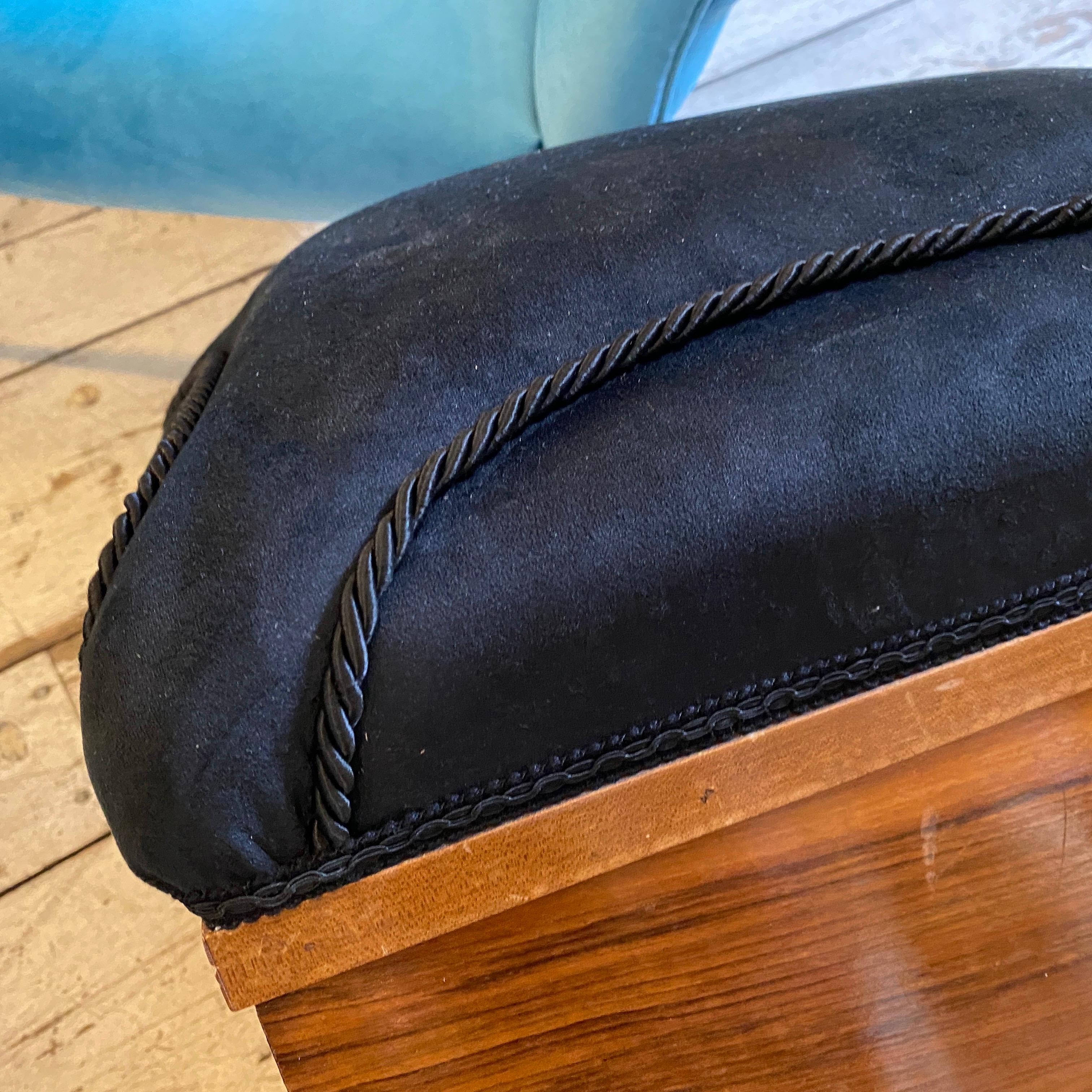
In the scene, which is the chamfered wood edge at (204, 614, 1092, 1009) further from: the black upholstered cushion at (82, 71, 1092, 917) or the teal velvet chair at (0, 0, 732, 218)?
the teal velvet chair at (0, 0, 732, 218)

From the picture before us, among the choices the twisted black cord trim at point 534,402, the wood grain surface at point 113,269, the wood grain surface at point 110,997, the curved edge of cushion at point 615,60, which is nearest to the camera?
the twisted black cord trim at point 534,402

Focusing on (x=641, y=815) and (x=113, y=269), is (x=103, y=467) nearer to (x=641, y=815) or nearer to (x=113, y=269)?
(x=113, y=269)

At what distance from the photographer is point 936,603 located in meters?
0.31

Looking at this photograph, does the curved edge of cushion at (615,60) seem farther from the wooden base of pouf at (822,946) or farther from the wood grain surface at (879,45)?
the wood grain surface at (879,45)

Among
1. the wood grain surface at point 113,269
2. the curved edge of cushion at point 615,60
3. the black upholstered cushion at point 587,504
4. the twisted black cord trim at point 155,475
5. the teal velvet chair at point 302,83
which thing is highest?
the wood grain surface at point 113,269

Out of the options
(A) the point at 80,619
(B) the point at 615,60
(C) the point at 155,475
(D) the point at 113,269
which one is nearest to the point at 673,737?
(C) the point at 155,475

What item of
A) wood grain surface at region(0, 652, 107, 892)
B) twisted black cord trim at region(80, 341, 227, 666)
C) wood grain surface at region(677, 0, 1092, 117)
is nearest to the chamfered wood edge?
twisted black cord trim at region(80, 341, 227, 666)

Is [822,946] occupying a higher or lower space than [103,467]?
lower

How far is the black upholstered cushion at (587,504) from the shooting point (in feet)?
0.89

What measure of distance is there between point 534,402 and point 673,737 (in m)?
0.11

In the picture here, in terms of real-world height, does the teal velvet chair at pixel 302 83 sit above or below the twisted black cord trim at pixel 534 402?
above

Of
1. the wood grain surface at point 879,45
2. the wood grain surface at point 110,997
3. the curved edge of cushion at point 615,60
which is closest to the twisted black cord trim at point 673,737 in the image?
the curved edge of cushion at point 615,60

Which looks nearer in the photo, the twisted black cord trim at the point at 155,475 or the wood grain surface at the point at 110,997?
the twisted black cord trim at the point at 155,475

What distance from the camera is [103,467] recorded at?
2.78ft
